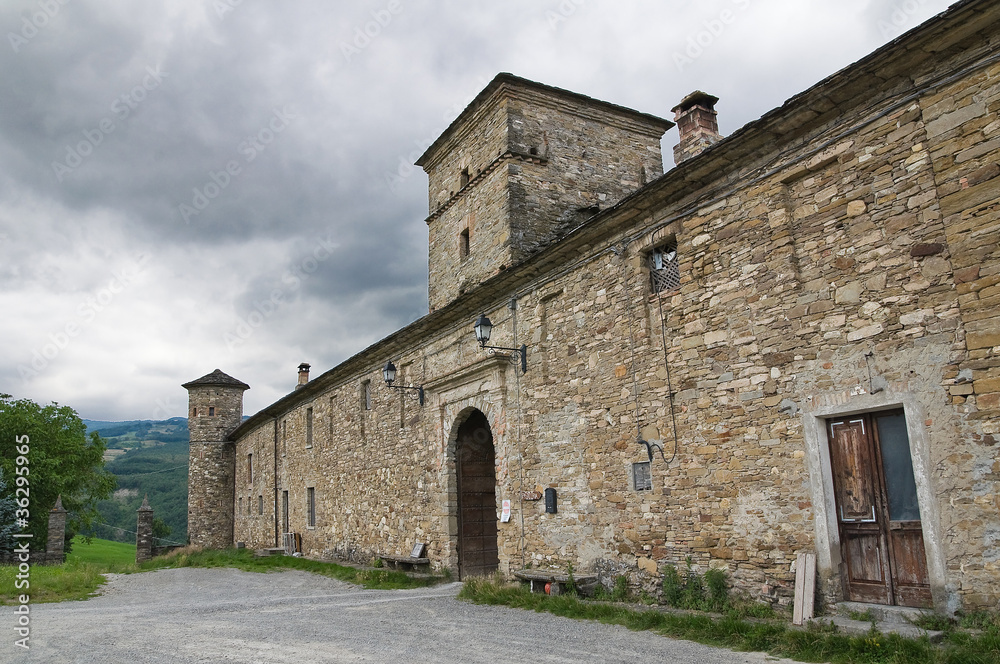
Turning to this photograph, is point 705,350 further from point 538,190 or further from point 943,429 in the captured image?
point 538,190

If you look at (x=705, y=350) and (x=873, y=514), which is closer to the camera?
(x=873, y=514)

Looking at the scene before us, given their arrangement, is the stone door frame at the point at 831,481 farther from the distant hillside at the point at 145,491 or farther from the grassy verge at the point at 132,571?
the distant hillside at the point at 145,491

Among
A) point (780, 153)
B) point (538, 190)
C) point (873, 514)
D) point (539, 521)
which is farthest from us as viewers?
point (538, 190)

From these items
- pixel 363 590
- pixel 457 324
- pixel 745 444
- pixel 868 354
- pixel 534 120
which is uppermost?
pixel 534 120

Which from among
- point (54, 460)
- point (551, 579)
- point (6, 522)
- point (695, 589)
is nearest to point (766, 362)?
point (695, 589)

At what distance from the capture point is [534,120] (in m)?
15.8

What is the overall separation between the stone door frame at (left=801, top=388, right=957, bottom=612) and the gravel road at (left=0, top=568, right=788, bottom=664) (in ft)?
4.56

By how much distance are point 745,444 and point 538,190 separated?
29.7ft

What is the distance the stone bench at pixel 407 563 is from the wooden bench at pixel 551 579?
384 centimetres

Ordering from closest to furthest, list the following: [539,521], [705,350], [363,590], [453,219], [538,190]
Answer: [705,350] → [539,521] → [363,590] → [538,190] → [453,219]

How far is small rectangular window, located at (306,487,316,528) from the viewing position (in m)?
21.6

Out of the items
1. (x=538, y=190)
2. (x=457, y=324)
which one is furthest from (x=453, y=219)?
(x=457, y=324)

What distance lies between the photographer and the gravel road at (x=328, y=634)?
630 cm

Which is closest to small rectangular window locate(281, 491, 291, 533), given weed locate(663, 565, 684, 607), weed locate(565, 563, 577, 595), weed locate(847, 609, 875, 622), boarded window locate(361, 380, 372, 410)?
boarded window locate(361, 380, 372, 410)
